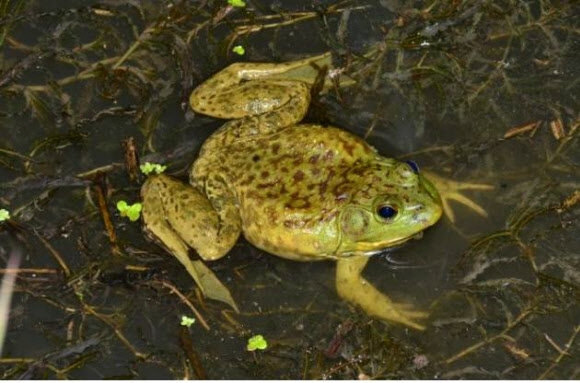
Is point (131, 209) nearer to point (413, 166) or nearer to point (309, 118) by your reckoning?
point (309, 118)

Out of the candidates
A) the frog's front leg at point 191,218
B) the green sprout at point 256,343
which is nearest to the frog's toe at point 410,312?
the green sprout at point 256,343

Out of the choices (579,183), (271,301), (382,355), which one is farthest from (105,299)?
(579,183)

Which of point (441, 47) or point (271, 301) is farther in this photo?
point (441, 47)

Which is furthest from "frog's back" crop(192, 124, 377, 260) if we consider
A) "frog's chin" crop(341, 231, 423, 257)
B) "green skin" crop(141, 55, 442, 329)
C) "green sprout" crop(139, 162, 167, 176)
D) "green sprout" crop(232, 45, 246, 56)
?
"green sprout" crop(232, 45, 246, 56)

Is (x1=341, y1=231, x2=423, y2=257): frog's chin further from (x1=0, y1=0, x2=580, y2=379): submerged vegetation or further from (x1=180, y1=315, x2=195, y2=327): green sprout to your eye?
(x1=180, y1=315, x2=195, y2=327): green sprout

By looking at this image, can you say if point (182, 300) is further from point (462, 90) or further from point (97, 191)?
point (462, 90)

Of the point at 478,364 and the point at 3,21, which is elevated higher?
the point at 3,21

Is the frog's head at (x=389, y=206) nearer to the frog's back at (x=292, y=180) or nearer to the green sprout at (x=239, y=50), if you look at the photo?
the frog's back at (x=292, y=180)

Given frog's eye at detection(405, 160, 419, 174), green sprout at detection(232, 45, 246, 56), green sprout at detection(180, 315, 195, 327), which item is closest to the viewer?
frog's eye at detection(405, 160, 419, 174)
